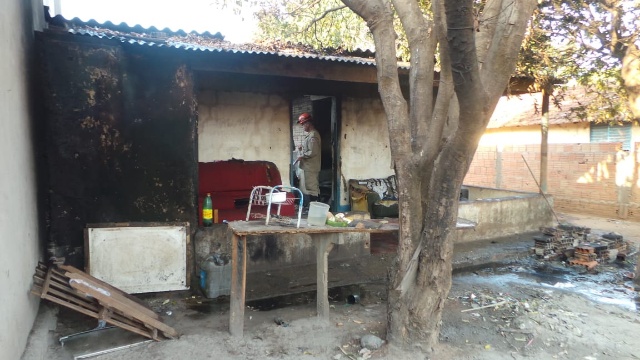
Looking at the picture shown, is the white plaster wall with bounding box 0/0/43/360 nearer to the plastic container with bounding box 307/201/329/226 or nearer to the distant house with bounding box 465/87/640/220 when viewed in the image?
the plastic container with bounding box 307/201/329/226

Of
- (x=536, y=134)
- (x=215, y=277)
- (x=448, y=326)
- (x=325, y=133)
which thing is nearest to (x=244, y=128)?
(x=325, y=133)

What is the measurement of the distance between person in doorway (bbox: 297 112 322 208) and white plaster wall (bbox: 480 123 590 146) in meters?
12.0

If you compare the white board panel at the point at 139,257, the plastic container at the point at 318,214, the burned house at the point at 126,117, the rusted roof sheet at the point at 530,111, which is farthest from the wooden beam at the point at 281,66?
the rusted roof sheet at the point at 530,111

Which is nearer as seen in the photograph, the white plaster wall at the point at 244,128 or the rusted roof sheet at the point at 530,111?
the white plaster wall at the point at 244,128

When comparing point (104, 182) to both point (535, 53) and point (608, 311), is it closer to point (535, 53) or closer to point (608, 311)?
point (608, 311)

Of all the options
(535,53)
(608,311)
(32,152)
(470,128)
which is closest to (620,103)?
(535,53)

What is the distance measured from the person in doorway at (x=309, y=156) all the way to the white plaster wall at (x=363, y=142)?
3.47 ft

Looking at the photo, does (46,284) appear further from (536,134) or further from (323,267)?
(536,134)

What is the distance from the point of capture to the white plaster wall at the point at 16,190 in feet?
9.76

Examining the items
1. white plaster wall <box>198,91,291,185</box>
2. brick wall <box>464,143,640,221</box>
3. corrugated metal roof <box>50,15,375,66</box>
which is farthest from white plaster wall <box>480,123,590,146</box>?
white plaster wall <box>198,91,291,185</box>

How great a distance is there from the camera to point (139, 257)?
5.12 meters

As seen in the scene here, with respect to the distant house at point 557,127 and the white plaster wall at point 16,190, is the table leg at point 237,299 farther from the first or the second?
the distant house at point 557,127

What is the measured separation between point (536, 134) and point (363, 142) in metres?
11.5

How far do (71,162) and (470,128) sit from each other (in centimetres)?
439
